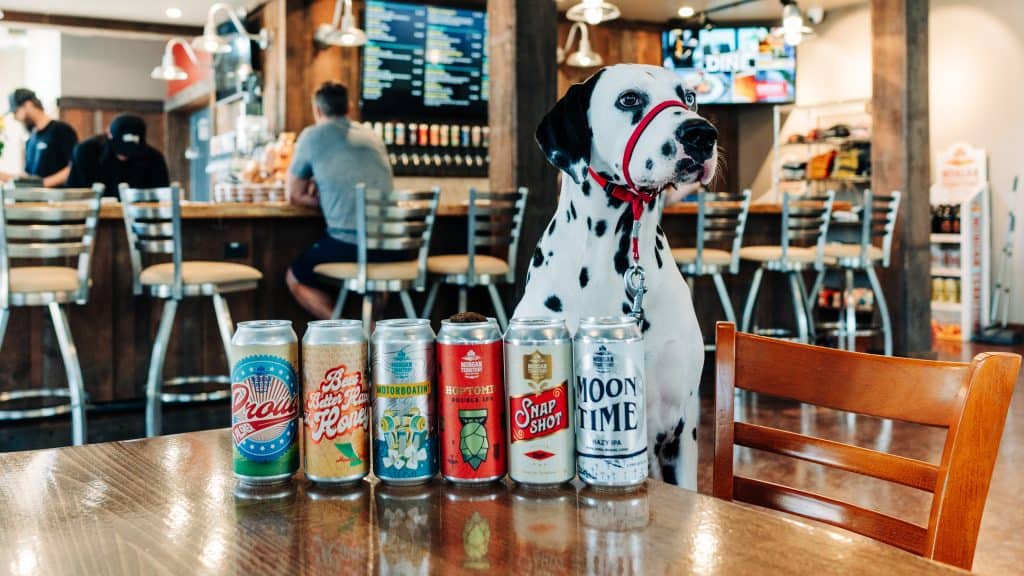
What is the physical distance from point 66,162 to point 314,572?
23.5 feet

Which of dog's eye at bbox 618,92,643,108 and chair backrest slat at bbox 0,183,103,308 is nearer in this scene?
dog's eye at bbox 618,92,643,108

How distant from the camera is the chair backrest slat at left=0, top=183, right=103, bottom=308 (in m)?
3.76

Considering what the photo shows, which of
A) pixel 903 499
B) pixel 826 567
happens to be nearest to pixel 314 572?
pixel 826 567

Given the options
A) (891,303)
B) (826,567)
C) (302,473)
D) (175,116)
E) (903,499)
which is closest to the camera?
(826,567)

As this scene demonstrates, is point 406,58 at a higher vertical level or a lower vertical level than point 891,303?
higher

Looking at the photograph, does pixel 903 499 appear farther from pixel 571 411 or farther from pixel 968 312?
pixel 968 312

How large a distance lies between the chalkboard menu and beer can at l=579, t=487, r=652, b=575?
309 inches

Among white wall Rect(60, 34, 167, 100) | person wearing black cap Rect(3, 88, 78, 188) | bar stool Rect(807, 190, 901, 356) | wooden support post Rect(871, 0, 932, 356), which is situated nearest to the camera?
bar stool Rect(807, 190, 901, 356)

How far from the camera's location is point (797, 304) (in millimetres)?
5926

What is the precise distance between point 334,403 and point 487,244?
3959mm

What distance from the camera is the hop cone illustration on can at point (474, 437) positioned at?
3.23ft

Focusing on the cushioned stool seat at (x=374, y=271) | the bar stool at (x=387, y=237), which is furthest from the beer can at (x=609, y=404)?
the cushioned stool seat at (x=374, y=271)

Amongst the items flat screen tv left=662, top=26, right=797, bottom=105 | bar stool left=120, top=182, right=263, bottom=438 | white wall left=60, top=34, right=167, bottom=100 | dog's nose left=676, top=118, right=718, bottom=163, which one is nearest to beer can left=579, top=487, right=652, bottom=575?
dog's nose left=676, top=118, right=718, bottom=163

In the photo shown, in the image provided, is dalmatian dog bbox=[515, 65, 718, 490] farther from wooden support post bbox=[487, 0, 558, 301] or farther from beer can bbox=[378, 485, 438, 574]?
wooden support post bbox=[487, 0, 558, 301]
